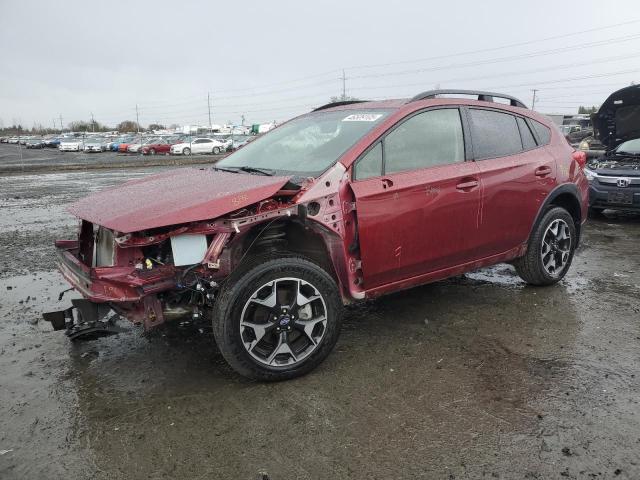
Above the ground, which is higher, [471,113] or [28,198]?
[471,113]

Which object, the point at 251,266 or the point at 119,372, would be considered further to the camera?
the point at 119,372

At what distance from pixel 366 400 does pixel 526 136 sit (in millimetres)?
2982

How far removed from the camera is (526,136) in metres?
4.64

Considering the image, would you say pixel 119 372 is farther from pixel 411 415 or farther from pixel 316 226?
pixel 411 415

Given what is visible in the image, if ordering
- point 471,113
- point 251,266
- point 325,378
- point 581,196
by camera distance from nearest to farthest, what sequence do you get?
1. point 251,266
2. point 325,378
3. point 471,113
4. point 581,196

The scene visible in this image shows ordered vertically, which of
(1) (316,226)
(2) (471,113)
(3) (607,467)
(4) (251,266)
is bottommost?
(3) (607,467)

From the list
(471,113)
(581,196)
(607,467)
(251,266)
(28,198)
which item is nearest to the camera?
(607,467)

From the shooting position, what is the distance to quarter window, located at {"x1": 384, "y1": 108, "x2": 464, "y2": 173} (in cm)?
360

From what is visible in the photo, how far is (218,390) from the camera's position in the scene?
10.3 feet

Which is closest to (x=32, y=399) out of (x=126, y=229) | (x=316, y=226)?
(x=126, y=229)

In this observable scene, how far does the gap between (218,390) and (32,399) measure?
1113 mm

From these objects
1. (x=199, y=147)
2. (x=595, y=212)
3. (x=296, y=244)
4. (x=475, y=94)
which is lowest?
(x=595, y=212)

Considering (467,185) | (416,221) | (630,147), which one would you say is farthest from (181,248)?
(630,147)

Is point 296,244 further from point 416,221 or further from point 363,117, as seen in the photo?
point 363,117
